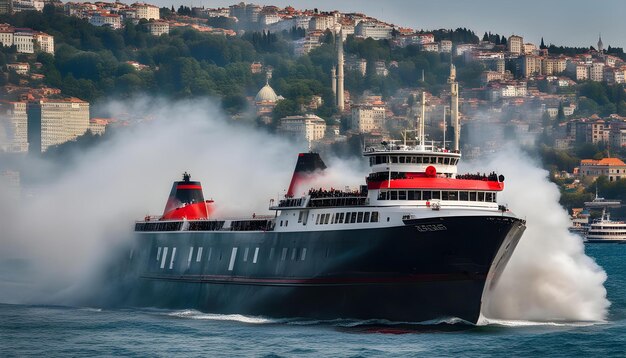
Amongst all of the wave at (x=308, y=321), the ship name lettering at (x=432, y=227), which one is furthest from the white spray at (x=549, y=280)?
the ship name lettering at (x=432, y=227)

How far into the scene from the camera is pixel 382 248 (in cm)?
5122

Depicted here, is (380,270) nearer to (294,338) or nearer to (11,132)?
(294,338)

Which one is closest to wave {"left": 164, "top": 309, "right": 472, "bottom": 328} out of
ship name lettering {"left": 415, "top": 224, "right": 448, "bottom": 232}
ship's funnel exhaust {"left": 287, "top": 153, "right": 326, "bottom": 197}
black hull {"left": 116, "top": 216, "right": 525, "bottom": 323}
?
→ black hull {"left": 116, "top": 216, "right": 525, "bottom": 323}

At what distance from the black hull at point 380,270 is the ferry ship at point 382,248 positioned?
0.11ft

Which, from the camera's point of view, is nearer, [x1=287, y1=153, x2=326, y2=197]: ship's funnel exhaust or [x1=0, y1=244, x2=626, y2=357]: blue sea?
[x1=0, y1=244, x2=626, y2=357]: blue sea

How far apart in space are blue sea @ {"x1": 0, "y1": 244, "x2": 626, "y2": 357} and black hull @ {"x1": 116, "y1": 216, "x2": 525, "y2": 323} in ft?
1.98

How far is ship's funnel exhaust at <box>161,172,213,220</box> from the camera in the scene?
227ft

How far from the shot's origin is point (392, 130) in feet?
636

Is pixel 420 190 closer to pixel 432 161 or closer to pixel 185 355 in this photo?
→ pixel 432 161

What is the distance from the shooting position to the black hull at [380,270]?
5053 centimetres

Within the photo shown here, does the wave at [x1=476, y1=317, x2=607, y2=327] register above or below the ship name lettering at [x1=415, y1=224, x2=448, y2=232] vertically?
below

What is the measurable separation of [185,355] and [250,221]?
1332cm

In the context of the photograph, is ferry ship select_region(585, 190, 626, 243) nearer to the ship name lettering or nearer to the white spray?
the white spray

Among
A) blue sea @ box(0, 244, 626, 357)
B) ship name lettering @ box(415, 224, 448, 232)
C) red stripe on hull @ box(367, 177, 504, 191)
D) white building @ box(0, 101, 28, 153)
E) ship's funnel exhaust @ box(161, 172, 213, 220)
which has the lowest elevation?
blue sea @ box(0, 244, 626, 357)
